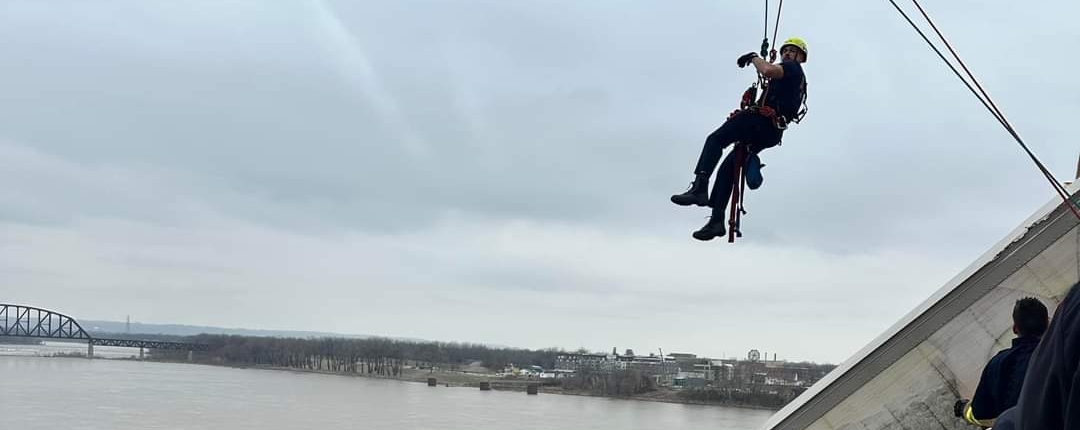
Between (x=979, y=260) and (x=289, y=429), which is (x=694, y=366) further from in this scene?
(x=979, y=260)

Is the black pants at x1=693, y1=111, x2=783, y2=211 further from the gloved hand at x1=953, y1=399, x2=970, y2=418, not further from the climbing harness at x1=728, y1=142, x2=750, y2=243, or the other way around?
the gloved hand at x1=953, y1=399, x2=970, y2=418

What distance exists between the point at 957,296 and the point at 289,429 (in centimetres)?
3358

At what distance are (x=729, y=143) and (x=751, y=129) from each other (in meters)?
0.16

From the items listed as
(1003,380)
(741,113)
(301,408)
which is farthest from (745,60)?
(301,408)

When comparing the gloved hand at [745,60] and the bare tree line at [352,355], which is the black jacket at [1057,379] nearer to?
the gloved hand at [745,60]

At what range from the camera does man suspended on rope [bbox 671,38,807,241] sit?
542 cm

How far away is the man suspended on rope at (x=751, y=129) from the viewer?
5.42 meters

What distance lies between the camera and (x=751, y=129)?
5527 mm

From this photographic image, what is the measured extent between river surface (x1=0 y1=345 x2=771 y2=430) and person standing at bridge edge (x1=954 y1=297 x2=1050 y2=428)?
34.5 m

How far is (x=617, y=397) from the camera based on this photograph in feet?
216

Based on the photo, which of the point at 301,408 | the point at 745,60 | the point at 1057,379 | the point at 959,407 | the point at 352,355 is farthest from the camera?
the point at 352,355

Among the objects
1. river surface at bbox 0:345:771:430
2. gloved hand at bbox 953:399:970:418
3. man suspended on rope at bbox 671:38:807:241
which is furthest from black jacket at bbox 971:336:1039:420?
river surface at bbox 0:345:771:430

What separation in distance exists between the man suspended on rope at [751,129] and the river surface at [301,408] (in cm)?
3225

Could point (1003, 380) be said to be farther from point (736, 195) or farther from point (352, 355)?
point (352, 355)
